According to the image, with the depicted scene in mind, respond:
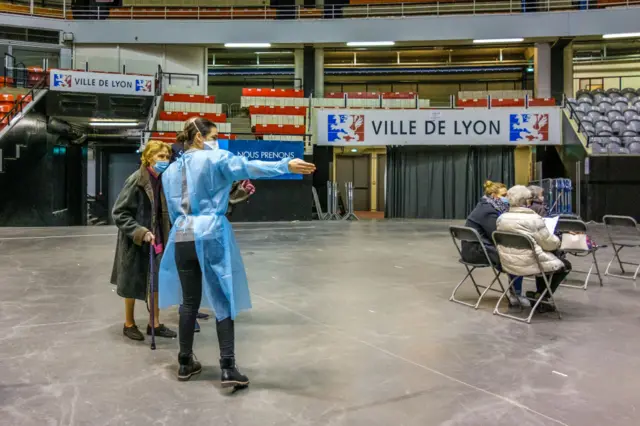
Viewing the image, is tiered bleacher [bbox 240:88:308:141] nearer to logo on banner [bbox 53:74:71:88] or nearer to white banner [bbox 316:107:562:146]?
white banner [bbox 316:107:562:146]

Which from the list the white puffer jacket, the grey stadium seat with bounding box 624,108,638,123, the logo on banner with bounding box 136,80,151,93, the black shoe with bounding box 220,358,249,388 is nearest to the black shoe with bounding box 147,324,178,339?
the black shoe with bounding box 220,358,249,388

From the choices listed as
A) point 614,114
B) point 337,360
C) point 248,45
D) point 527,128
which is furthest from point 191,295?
point 614,114

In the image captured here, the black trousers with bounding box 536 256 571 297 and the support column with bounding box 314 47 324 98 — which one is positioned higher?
the support column with bounding box 314 47 324 98

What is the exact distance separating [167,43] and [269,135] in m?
7.25

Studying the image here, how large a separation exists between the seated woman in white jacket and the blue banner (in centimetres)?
1172

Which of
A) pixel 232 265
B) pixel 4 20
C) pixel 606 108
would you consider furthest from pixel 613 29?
pixel 4 20

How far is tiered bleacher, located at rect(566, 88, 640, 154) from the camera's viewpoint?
17047 mm

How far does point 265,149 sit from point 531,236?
1262cm

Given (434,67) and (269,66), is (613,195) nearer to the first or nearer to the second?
(434,67)

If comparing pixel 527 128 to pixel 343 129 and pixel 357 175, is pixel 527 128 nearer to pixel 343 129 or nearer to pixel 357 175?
pixel 343 129

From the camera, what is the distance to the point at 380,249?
32.6 feet

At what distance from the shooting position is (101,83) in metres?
17.6

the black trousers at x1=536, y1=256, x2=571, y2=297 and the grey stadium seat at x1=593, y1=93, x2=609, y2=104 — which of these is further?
the grey stadium seat at x1=593, y1=93, x2=609, y2=104

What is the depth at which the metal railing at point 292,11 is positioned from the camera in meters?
21.9
